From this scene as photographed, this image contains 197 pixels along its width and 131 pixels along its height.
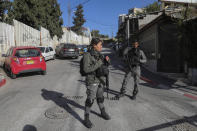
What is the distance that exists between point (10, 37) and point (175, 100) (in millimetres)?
15493

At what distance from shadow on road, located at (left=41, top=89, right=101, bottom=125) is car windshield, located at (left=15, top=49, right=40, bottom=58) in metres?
3.24

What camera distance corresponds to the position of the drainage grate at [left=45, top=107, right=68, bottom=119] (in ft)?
13.5


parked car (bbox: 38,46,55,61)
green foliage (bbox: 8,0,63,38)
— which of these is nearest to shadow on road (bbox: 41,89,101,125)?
parked car (bbox: 38,46,55,61)

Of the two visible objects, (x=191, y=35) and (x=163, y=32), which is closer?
(x=191, y=35)

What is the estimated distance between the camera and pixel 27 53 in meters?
9.08

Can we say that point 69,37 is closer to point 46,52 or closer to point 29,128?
point 46,52

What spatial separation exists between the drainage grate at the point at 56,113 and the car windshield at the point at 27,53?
208 inches

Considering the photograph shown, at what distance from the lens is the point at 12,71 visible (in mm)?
8727

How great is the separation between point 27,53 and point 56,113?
5.80m

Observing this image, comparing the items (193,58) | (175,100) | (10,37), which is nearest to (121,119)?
(175,100)

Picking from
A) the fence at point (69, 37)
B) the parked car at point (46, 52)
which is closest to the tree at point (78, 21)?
the fence at point (69, 37)

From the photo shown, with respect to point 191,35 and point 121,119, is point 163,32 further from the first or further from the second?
point 121,119

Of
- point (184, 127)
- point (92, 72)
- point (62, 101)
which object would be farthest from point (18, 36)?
point (184, 127)

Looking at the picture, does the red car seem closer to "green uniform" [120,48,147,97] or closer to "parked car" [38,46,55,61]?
"green uniform" [120,48,147,97]
